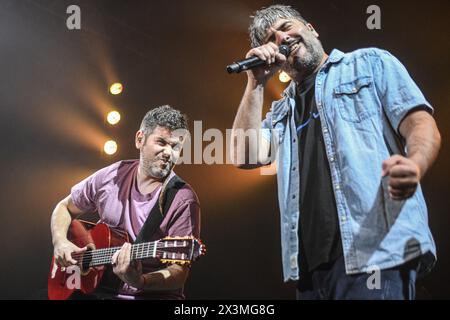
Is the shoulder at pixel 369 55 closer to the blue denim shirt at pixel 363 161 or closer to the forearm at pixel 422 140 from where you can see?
the blue denim shirt at pixel 363 161


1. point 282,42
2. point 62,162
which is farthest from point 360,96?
point 62,162

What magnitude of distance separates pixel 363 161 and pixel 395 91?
204 mm

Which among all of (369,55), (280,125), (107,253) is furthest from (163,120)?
(369,55)

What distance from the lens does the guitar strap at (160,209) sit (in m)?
1.76

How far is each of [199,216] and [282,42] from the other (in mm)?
837

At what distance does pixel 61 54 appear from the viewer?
2.60m

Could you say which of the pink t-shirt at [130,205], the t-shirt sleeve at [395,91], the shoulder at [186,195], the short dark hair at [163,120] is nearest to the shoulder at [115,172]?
the pink t-shirt at [130,205]

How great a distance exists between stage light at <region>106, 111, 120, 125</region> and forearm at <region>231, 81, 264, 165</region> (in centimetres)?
107

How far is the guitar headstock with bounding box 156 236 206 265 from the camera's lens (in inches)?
66.7

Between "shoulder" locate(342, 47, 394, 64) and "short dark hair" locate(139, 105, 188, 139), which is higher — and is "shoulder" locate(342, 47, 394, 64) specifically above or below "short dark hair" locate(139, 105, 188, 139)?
above

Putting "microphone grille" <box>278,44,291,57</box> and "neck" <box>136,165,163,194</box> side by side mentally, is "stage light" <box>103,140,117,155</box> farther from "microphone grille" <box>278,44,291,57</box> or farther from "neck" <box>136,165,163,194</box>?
"microphone grille" <box>278,44,291,57</box>

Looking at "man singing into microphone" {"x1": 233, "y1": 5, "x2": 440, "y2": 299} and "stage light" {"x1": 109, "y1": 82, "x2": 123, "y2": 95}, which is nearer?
"man singing into microphone" {"x1": 233, "y1": 5, "x2": 440, "y2": 299}

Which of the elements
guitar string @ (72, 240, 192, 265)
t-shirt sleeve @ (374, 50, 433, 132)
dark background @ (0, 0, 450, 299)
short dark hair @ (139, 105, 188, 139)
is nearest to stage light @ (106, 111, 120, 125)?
dark background @ (0, 0, 450, 299)
